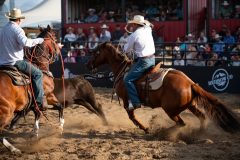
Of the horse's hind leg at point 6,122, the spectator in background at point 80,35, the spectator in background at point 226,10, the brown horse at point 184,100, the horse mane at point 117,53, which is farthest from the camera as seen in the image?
the spectator in background at point 80,35

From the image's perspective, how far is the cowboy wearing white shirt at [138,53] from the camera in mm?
8297

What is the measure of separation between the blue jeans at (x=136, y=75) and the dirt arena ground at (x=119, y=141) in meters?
0.66

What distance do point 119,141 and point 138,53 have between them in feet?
5.14

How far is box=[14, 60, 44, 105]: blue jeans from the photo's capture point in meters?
7.61

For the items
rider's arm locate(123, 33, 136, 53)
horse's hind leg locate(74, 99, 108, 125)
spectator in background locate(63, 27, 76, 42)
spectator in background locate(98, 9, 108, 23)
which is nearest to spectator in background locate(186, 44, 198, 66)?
spectator in background locate(63, 27, 76, 42)

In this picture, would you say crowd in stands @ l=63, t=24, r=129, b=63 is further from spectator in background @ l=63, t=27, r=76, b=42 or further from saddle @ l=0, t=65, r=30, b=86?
saddle @ l=0, t=65, r=30, b=86

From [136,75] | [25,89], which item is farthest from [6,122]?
[136,75]

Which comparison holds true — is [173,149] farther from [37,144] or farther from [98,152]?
[37,144]

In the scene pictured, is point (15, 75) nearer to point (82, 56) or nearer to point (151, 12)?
point (82, 56)

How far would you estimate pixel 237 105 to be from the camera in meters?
11.9

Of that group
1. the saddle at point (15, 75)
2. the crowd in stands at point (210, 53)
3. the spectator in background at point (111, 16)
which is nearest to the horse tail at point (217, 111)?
the saddle at point (15, 75)

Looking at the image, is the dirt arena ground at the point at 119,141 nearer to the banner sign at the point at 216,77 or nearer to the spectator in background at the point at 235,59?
the banner sign at the point at 216,77

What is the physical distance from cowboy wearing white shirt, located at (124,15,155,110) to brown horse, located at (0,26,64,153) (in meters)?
1.35

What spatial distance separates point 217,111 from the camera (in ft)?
26.0
